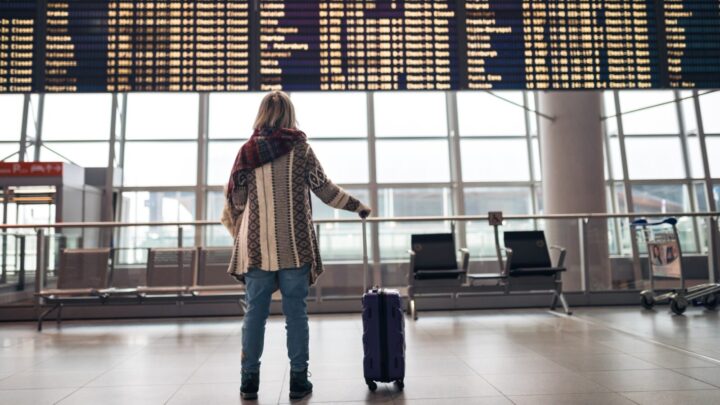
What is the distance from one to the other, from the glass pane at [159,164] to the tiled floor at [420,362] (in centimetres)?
671

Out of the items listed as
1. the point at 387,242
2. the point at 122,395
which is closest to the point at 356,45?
the point at 387,242

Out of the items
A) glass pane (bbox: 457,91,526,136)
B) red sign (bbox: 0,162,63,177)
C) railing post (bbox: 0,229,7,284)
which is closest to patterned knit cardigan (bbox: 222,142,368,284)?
railing post (bbox: 0,229,7,284)

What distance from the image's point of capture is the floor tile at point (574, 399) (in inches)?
105

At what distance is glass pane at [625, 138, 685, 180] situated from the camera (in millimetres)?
12969

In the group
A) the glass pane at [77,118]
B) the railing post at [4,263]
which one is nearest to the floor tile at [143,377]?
the railing post at [4,263]

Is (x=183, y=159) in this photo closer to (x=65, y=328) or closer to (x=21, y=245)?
(x=21, y=245)

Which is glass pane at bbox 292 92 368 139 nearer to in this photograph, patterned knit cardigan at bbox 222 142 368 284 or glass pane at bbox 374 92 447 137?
→ glass pane at bbox 374 92 447 137

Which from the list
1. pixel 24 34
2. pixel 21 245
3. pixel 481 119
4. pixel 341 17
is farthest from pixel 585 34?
pixel 481 119

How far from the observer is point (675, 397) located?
276 centimetres

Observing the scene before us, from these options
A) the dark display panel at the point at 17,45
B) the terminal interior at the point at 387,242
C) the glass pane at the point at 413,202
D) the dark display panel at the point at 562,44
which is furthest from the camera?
the glass pane at the point at 413,202

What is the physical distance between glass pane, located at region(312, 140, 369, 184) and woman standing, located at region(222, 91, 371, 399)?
362 inches

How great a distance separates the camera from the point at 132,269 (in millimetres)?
6602

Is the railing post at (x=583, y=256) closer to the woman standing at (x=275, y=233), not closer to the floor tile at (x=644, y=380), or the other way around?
the floor tile at (x=644, y=380)

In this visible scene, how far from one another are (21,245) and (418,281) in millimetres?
4928
